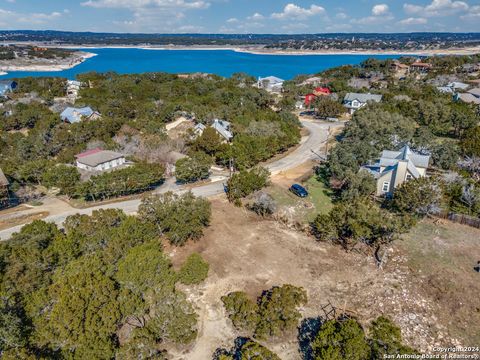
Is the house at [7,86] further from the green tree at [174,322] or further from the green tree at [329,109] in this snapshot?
the green tree at [174,322]

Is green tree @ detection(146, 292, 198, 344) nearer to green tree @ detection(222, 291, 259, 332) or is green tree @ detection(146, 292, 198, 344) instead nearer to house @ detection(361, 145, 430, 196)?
green tree @ detection(222, 291, 259, 332)

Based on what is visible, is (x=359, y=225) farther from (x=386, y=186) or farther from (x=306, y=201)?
(x=386, y=186)

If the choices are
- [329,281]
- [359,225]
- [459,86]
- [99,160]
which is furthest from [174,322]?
[459,86]

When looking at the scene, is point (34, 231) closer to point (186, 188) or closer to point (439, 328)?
point (186, 188)

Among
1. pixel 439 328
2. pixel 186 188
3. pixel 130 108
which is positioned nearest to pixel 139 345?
pixel 439 328

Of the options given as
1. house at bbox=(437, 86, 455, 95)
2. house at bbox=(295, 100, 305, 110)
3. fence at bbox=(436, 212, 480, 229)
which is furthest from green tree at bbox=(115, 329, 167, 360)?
house at bbox=(437, 86, 455, 95)

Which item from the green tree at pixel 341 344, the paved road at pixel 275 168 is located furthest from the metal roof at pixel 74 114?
the green tree at pixel 341 344
